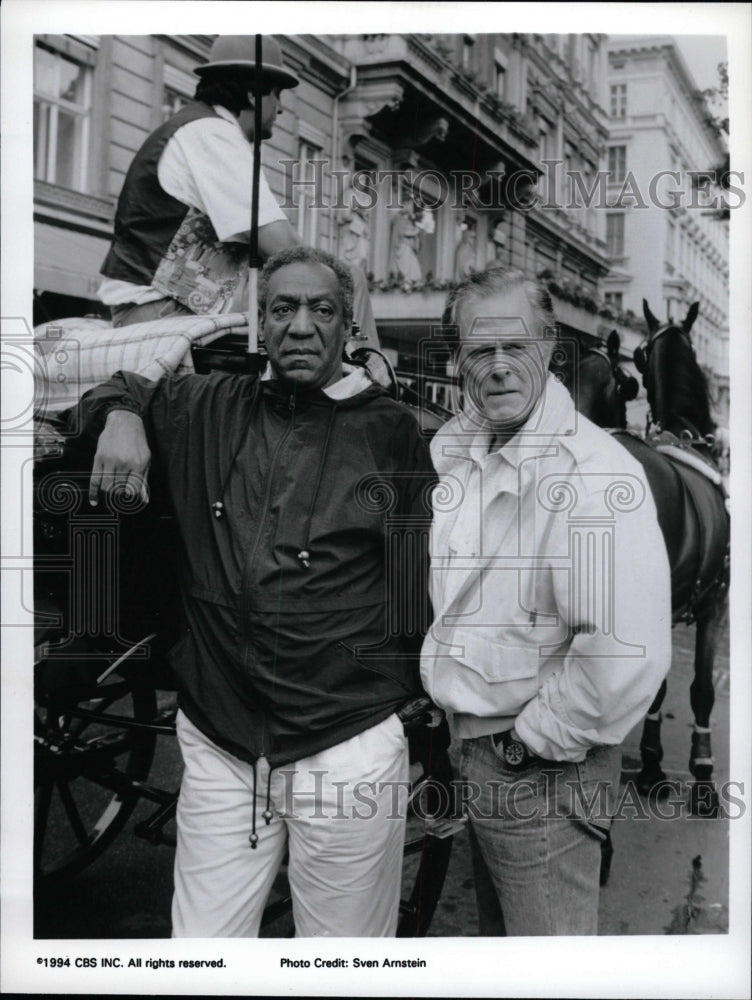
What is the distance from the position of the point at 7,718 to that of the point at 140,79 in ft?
6.30

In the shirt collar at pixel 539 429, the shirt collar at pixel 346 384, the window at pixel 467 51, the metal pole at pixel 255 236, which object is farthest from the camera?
the window at pixel 467 51

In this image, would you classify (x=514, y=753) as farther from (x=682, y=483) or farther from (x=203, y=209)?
(x=203, y=209)

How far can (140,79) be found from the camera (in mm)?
2715

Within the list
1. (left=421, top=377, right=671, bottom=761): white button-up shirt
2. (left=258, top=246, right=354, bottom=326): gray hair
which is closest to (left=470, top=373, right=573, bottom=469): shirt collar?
(left=421, top=377, right=671, bottom=761): white button-up shirt

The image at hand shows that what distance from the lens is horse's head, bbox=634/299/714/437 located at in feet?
9.32

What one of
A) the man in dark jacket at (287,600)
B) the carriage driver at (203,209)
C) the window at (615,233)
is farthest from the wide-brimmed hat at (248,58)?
the window at (615,233)

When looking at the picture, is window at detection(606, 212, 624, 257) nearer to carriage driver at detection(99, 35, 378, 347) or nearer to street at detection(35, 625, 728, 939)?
carriage driver at detection(99, 35, 378, 347)

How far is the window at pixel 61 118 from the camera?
2754 mm

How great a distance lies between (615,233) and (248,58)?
1.19m

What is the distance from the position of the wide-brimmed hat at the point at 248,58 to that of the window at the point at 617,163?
3.17 feet

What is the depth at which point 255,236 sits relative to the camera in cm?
251

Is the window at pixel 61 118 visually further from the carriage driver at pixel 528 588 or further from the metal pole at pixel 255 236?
the carriage driver at pixel 528 588

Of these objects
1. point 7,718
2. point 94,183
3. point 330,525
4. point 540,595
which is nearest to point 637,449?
point 540,595

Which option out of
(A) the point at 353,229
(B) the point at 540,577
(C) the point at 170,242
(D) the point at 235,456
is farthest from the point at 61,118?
(B) the point at 540,577
